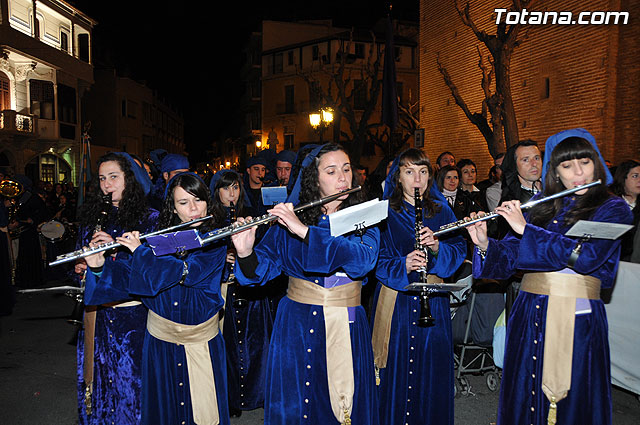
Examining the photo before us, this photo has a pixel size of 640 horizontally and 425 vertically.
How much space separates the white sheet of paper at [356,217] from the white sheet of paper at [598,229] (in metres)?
1.18

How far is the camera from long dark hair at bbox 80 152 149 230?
12.7ft

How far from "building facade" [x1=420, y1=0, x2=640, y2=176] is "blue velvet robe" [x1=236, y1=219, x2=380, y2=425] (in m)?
11.2

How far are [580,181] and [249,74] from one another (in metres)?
49.0

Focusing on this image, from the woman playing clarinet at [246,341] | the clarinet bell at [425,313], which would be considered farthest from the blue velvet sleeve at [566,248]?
the woman playing clarinet at [246,341]

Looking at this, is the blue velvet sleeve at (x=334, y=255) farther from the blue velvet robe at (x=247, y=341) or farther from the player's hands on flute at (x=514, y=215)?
the blue velvet robe at (x=247, y=341)

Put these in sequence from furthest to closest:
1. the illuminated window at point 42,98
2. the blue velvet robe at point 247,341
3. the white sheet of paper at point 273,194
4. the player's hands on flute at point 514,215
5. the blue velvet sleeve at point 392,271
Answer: the illuminated window at point 42,98 → the white sheet of paper at point 273,194 → the blue velvet robe at point 247,341 → the blue velvet sleeve at point 392,271 → the player's hands on flute at point 514,215

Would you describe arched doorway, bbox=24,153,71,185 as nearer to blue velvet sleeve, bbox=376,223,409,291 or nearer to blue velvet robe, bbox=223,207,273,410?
blue velvet robe, bbox=223,207,273,410

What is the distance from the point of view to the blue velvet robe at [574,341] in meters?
3.05

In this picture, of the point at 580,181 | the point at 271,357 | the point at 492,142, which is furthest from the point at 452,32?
the point at 271,357

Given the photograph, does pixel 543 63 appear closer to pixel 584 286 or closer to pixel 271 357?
pixel 584 286

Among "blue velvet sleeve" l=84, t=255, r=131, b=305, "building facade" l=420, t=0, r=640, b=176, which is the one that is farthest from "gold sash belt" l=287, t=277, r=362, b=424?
"building facade" l=420, t=0, r=640, b=176

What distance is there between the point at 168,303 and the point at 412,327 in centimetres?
186

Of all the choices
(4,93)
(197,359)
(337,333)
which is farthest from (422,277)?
(4,93)

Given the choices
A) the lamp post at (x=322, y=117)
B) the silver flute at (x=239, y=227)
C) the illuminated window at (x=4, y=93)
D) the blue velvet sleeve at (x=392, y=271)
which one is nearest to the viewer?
the silver flute at (x=239, y=227)
